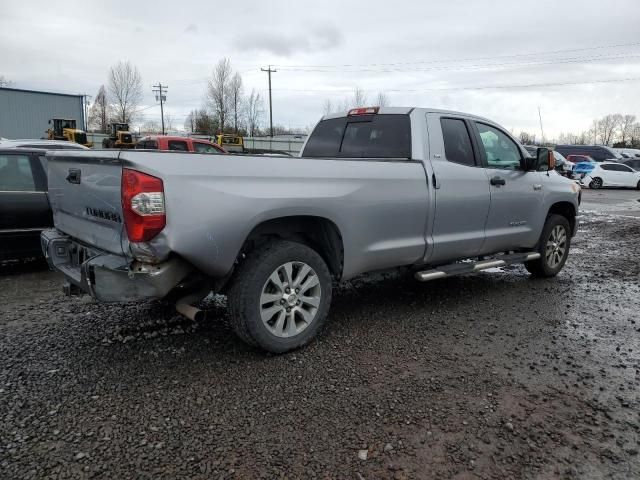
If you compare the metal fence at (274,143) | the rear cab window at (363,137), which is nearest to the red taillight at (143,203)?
the rear cab window at (363,137)

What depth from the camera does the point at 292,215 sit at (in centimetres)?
365

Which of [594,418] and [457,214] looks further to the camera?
[457,214]

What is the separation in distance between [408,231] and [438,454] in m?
2.15

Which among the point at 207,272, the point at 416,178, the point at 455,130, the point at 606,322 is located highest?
the point at 455,130

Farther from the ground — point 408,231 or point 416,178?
point 416,178

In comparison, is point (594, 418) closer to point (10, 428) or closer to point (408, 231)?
point (408, 231)

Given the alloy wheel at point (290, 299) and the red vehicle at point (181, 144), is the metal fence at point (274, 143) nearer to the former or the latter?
the red vehicle at point (181, 144)

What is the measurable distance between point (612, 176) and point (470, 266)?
2516cm

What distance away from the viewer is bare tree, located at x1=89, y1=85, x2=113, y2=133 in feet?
221

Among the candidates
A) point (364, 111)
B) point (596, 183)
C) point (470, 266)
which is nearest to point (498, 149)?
point (470, 266)

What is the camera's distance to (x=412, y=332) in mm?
4328

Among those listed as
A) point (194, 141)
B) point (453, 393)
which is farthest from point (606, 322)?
point (194, 141)

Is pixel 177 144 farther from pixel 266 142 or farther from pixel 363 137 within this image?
pixel 266 142

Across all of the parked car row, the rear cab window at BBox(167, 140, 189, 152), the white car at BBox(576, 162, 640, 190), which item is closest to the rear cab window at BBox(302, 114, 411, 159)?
the rear cab window at BBox(167, 140, 189, 152)
